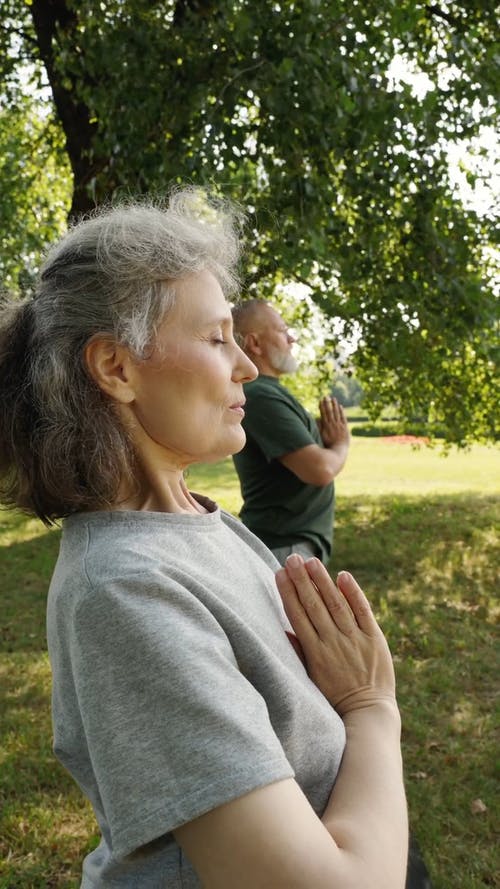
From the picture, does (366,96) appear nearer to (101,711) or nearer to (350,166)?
(350,166)

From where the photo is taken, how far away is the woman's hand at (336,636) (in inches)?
55.9

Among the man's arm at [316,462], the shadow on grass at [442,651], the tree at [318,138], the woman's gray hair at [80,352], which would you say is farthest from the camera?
the tree at [318,138]

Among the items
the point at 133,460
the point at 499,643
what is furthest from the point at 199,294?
the point at 499,643

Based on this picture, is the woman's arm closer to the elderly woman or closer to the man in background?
the elderly woman

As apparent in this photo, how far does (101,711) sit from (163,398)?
550mm

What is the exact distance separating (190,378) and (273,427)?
2385 mm

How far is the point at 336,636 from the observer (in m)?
1.44

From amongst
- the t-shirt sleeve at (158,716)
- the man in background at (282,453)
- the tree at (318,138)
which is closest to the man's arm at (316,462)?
the man in background at (282,453)

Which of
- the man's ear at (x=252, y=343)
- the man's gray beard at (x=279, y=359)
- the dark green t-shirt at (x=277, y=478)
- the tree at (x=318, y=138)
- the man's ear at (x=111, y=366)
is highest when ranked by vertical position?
the tree at (x=318, y=138)

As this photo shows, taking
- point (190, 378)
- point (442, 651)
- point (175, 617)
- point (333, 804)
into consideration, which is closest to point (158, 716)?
point (175, 617)

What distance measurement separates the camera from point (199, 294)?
146 centimetres

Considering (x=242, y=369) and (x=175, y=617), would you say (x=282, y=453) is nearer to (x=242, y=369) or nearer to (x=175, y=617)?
(x=242, y=369)

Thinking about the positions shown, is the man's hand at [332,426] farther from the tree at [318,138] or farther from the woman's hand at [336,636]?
the woman's hand at [336,636]

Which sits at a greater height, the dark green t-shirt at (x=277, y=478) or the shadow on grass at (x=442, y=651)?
the dark green t-shirt at (x=277, y=478)
